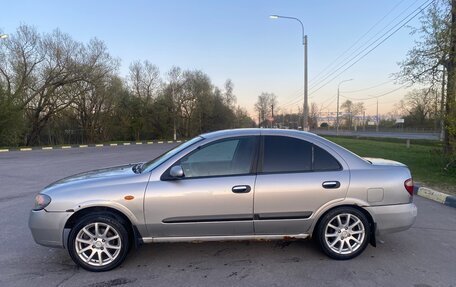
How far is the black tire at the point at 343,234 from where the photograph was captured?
4.12 m

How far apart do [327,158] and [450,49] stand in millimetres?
9110

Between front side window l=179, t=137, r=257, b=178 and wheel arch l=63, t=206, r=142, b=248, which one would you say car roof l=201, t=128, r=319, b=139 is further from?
wheel arch l=63, t=206, r=142, b=248

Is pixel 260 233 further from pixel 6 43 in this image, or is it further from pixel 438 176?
pixel 6 43

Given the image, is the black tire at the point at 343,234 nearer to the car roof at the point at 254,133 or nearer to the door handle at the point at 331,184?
the door handle at the point at 331,184

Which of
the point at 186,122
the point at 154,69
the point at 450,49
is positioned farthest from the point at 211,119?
the point at 450,49

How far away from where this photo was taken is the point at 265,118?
85.6m

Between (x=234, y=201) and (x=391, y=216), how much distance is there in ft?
6.47

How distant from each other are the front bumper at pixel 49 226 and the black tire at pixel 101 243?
0.48 feet

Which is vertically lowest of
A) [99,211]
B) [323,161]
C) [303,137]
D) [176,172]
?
[99,211]

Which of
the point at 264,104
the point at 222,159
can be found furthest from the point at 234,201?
the point at 264,104

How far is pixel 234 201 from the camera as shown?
397 centimetres

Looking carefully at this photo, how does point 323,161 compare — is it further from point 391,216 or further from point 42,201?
point 42,201

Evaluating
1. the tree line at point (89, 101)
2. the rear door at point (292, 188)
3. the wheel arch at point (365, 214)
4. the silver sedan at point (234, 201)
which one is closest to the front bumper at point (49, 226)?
the silver sedan at point (234, 201)

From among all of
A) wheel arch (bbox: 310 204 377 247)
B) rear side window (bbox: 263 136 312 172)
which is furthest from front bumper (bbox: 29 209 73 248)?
wheel arch (bbox: 310 204 377 247)
